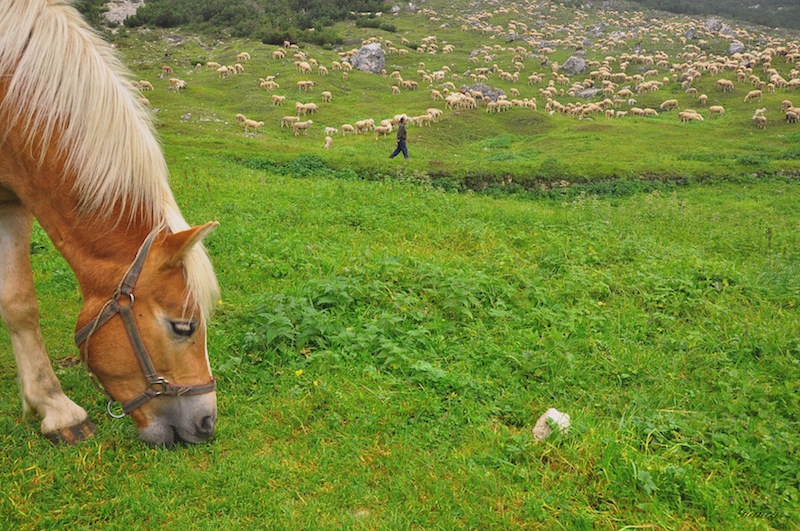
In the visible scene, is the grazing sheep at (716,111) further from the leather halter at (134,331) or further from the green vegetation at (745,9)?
the green vegetation at (745,9)

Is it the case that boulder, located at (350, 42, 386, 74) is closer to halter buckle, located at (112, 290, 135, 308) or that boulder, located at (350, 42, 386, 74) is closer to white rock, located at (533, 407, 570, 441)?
white rock, located at (533, 407, 570, 441)

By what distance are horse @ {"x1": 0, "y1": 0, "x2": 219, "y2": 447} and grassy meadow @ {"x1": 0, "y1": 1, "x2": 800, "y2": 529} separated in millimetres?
772

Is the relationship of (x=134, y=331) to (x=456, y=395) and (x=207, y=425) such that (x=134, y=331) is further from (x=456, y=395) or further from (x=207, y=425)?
(x=456, y=395)

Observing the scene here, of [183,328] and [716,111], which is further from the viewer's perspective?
[716,111]

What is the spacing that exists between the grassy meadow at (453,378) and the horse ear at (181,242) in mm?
1588

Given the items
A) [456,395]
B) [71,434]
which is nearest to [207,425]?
[71,434]

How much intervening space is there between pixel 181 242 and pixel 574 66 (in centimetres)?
4825

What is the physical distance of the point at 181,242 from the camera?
3.24m

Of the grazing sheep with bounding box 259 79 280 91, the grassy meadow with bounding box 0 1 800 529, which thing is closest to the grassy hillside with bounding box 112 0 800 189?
the grazing sheep with bounding box 259 79 280 91

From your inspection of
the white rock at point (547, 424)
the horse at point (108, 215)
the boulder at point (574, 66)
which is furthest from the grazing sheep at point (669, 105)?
the horse at point (108, 215)

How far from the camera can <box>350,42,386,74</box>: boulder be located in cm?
4153

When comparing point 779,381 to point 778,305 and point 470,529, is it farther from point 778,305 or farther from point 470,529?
point 470,529

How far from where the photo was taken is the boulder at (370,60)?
41525 mm

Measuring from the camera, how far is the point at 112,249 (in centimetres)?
352
